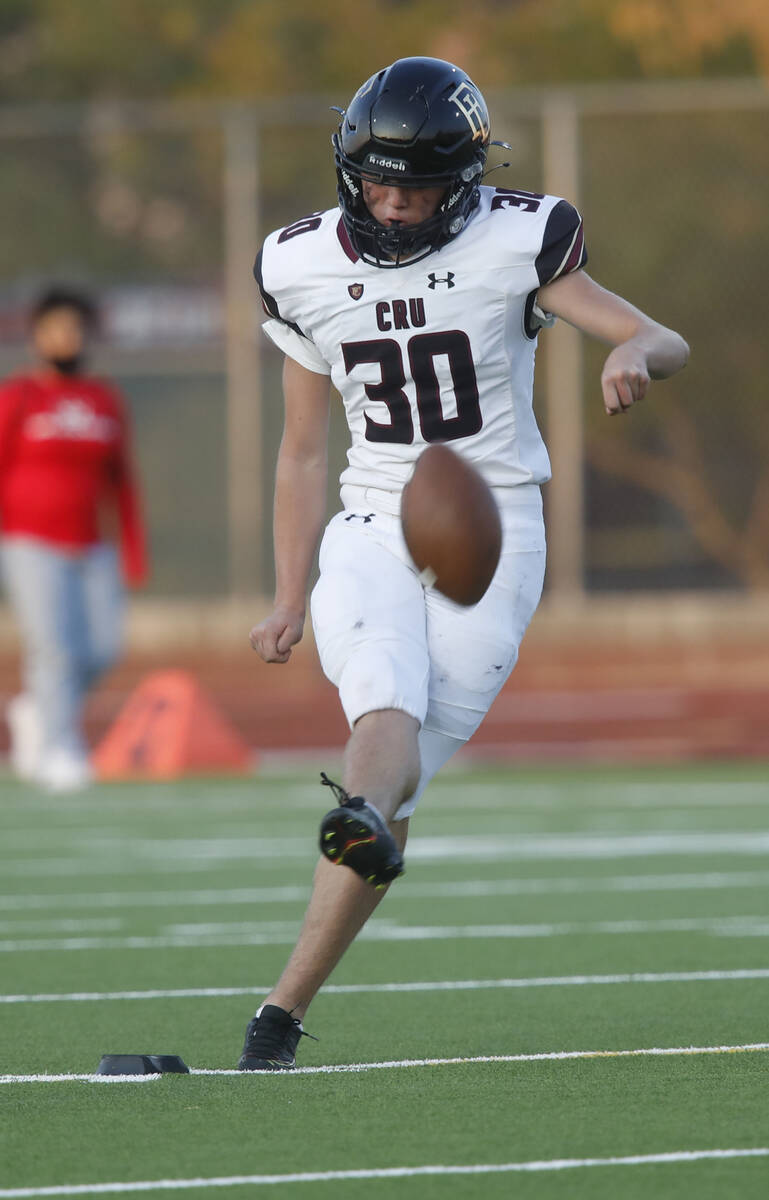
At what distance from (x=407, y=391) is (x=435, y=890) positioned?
11.0ft

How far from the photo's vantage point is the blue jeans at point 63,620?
1098 centimetres

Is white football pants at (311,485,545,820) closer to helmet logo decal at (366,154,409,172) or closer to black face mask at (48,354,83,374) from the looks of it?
helmet logo decal at (366,154,409,172)

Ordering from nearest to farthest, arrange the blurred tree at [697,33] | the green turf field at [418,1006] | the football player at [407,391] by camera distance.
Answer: the green turf field at [418,1006]
the football player at [407,391]
the blurred tree at [697,33]

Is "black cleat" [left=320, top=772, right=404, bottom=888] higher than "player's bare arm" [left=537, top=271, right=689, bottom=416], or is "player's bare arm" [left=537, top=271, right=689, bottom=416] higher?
"player's bare arm" [left=537, top=271, right=689, bottom=416]

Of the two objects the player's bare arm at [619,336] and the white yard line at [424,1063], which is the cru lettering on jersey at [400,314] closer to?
the player's bare arm at [619,336]

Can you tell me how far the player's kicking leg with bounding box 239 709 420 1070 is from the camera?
164 inches

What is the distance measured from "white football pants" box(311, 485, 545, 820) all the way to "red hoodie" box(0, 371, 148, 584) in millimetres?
6533

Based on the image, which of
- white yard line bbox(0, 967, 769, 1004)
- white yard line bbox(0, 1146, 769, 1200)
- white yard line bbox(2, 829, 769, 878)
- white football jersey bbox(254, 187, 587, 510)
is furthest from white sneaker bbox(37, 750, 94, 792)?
white yard line bbox(0, 1146, 769, 1200)

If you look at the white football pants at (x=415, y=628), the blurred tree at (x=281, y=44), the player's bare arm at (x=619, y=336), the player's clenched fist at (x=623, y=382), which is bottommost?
the white football pants at (x=415, y=628)

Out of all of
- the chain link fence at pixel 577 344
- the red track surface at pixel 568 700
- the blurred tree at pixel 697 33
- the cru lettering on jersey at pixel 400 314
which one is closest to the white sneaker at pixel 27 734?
the red track surface at pixel 568 700

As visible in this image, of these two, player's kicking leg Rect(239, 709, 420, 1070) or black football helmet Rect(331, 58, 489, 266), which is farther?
black football helmet Rect(331, 58, 489, 266)

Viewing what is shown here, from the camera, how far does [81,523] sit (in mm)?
11039

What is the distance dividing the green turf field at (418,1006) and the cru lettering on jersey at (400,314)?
1.43 m

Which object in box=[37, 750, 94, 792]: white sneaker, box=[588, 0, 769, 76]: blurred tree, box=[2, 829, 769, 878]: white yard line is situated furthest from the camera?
box=[588, 0, 769, 76]: blurred tree
